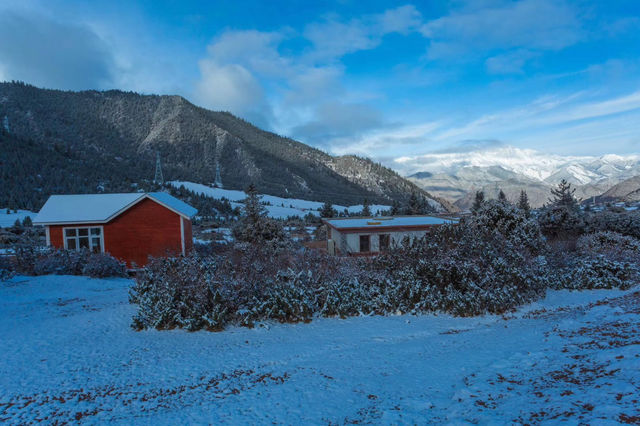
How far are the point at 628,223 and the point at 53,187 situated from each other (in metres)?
60.3

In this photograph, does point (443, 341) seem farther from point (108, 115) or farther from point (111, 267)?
point (108, 115)

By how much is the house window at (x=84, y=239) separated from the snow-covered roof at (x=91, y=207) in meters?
0.66

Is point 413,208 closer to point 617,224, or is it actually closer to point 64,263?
point 617,224

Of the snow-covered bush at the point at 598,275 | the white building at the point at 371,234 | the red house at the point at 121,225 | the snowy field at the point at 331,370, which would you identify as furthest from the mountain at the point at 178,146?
the snow-covered bush at the point at 598,275

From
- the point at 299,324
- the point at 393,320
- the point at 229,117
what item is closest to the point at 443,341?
the point at 393,320

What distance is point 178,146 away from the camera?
338 feet

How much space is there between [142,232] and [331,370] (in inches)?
606

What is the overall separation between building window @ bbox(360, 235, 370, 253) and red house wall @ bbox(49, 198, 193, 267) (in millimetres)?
10334

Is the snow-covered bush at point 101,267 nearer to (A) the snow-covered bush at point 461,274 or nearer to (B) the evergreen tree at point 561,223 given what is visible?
(A) the snow-covered bush at point 461,274

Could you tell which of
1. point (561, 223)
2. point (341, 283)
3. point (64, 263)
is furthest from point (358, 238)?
point (64, 263)

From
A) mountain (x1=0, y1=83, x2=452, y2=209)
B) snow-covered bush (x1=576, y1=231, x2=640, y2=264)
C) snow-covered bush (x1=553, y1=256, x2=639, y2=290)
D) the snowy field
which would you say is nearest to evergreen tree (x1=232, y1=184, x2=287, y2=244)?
the snowy field

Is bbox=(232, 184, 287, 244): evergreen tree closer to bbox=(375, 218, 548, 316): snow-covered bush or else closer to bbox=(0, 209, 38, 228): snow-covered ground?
bbox=(375, 218, 548, 316): snow-covered bush

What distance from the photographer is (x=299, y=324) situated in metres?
8.93

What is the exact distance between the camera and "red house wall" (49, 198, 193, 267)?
18188mm
